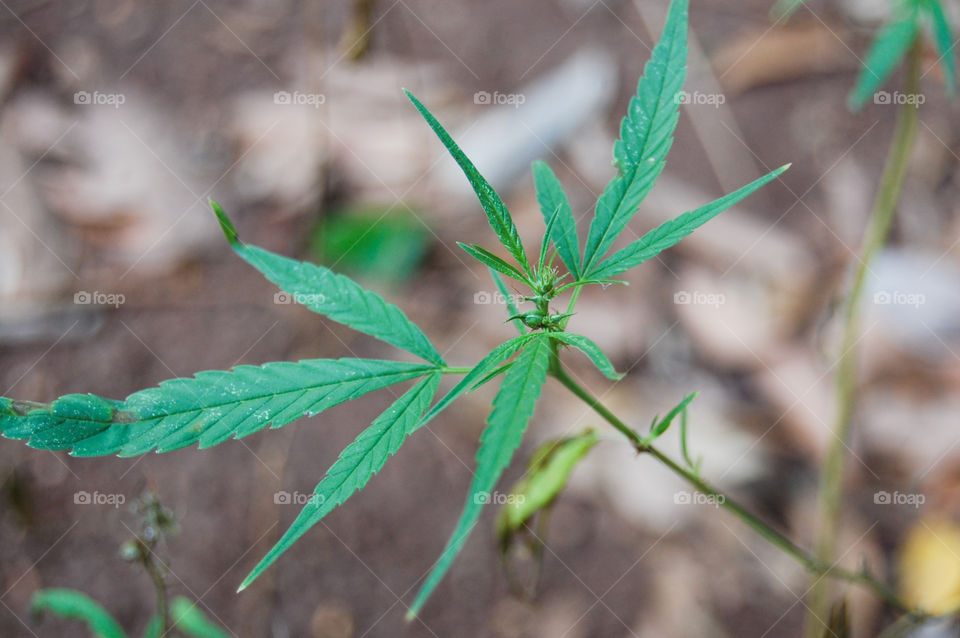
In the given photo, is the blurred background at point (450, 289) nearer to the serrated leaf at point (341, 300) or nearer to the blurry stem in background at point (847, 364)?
the blurry stem in background at point (847, 364)

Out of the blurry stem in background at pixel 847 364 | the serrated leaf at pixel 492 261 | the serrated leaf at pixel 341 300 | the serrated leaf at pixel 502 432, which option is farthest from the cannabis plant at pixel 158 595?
the blurry stem in background at pixel 847 364

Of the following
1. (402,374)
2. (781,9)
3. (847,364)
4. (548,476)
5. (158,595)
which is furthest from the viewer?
(781,9)

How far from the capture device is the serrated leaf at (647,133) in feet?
3.60

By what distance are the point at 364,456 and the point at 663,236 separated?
0.52 meters

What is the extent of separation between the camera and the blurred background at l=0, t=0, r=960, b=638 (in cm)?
227

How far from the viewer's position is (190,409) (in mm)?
989

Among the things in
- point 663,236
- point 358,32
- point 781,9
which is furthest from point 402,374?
point 781,9

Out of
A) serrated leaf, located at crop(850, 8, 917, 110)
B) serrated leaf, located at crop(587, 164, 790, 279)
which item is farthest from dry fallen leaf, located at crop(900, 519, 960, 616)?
serrated leaf, located at crop(587, 164, 790, 279)

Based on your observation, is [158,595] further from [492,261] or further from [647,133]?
[647,133]

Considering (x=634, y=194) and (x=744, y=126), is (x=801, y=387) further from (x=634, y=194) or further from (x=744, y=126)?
(x=634, y=194)

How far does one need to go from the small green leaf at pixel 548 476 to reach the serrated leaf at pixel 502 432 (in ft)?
1.54

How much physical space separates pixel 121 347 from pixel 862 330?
2620mm

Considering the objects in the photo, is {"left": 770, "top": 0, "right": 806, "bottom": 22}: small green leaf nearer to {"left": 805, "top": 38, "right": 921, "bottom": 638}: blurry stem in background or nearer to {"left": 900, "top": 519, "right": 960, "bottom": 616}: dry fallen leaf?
{"left": 805, "top": 38, "right": 921, "bottom": 638}: blurry stem in background

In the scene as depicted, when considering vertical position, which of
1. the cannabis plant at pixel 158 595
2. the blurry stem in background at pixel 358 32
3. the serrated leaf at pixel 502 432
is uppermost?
the blurry stem in background at pixel 358 32
